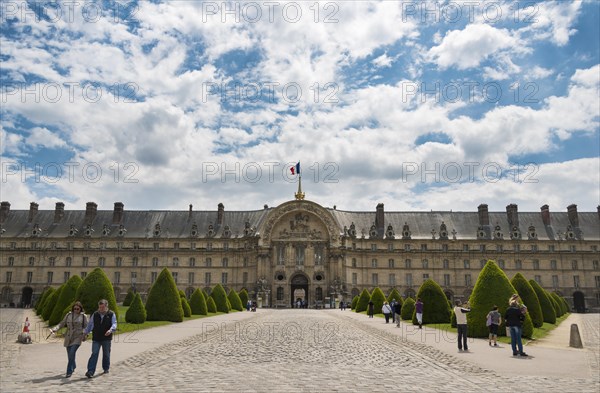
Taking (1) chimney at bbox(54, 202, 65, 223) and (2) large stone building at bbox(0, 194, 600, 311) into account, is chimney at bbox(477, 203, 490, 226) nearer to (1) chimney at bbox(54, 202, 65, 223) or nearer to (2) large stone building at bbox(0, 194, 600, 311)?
(2) large stone building at bbox(0, 194, 600, 311)

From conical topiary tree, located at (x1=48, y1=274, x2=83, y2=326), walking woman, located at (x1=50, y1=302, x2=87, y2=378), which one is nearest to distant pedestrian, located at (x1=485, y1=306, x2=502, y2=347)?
walking woman, located at (x1=50, y1=302, x2=87, y2=378)

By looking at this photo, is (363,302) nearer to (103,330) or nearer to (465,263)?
(465,263)

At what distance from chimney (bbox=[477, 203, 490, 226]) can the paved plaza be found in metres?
60.3

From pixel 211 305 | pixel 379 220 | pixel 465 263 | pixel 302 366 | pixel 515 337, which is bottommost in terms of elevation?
pixel 302 366

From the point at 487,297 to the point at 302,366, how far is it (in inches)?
456

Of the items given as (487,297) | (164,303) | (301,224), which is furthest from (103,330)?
(301,224)

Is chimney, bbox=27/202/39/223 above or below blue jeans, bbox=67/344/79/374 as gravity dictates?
above

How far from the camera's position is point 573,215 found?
79.1 m

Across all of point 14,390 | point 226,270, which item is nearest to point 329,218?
point 226,270

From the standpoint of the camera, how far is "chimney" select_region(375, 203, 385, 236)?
79.1 metres

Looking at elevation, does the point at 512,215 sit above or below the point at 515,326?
above

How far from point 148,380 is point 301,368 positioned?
4.02 meters

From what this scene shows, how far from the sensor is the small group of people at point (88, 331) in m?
12.2

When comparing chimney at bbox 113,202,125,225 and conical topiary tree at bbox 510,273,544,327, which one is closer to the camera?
conical topiary tree at bbox 510,273,544,327
